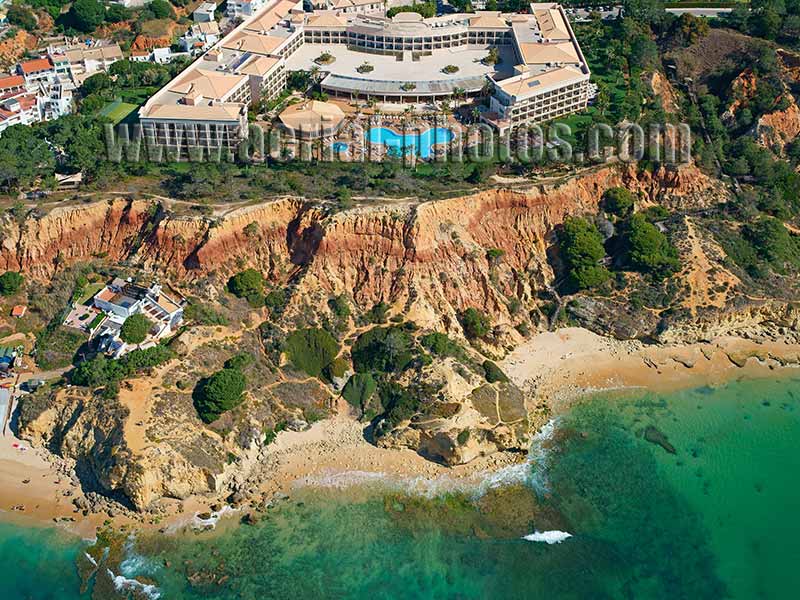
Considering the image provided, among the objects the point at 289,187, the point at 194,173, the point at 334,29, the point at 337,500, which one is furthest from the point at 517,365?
the point at 334,29

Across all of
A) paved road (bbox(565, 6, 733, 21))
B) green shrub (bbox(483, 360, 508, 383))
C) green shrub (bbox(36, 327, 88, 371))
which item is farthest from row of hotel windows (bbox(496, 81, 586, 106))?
green shrub (bbox(36, 327, 88, 371))

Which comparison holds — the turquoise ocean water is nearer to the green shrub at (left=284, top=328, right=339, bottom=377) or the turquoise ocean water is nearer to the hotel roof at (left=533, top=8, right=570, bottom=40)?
the green shrub at (left=284, top=328, right=339, bottom=377)

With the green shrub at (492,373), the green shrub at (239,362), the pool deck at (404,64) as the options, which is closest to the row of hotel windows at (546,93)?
the pool deck at (404,64)

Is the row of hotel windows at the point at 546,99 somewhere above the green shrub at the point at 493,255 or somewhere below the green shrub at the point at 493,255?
above

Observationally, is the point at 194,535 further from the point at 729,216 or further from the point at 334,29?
the point at 334,29

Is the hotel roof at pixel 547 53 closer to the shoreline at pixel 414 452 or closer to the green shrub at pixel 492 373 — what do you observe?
the shoreline at pixel 414 452

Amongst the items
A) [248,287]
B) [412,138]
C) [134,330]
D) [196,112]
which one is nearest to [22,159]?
[196,112]
